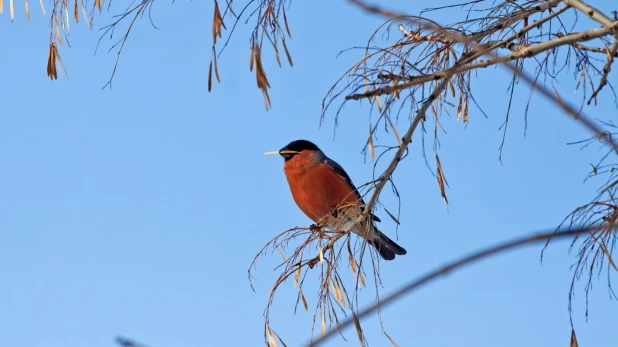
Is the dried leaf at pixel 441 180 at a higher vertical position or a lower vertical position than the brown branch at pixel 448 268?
higher

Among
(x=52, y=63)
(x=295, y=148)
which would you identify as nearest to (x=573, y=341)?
(x=52, y=63)

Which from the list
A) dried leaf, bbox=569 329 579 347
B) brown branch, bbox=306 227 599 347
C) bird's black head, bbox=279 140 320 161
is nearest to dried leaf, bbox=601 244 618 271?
dried leaf, bbox=569 329 579 347

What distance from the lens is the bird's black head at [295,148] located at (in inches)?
211

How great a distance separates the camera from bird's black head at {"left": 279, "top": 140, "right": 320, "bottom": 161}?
17.6 ft

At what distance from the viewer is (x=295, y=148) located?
5.41 metres

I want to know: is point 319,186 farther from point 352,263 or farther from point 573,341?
point 573,341

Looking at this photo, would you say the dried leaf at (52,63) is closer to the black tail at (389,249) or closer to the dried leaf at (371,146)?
the dried leaf at (371,146)

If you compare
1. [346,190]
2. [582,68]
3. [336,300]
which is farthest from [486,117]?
[346,190]

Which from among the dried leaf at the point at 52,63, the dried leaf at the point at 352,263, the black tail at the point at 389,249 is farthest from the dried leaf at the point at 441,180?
the black tail at the point at 389,249

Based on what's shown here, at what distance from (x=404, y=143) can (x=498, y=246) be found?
123 centimetres

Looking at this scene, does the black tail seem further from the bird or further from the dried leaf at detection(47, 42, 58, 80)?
the dried leaf at detection(47, 42, 58, 80)

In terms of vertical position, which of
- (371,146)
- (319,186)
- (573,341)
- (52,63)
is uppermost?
(319,186)

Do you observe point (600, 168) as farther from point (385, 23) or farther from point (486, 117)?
point (385, 23)

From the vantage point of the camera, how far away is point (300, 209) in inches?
197
